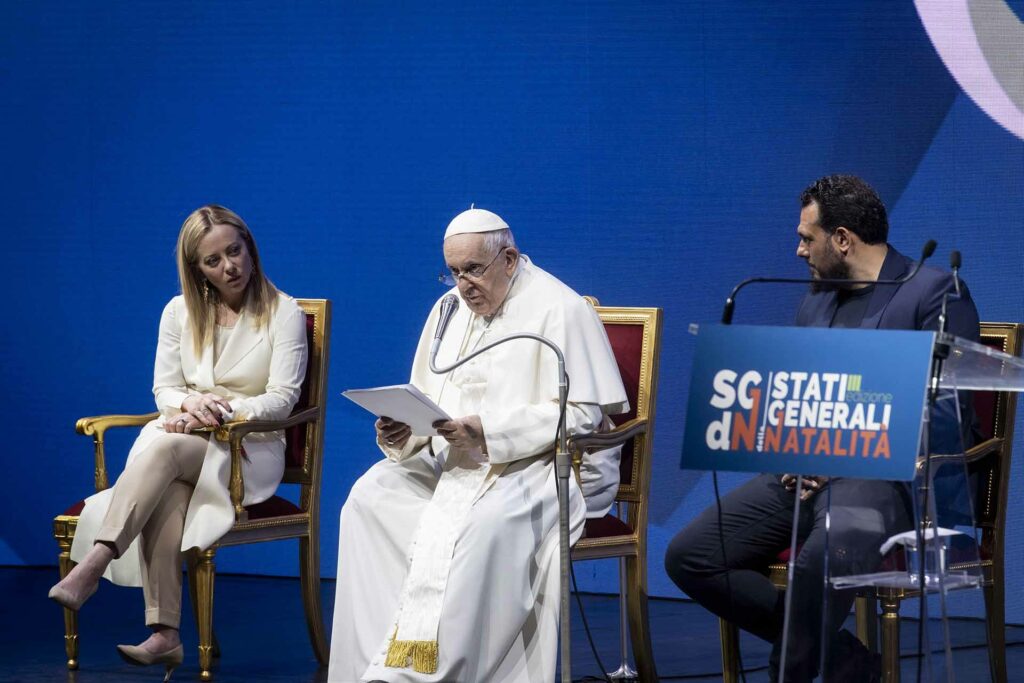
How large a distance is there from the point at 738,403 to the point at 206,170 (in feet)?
14.4

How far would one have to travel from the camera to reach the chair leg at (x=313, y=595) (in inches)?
194

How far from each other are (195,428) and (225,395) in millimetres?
271

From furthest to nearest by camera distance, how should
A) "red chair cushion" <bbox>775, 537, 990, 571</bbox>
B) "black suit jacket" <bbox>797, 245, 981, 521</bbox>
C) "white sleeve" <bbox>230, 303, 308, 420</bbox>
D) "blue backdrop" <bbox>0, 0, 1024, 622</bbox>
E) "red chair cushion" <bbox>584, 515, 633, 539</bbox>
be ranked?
"blue backdrop" <bbox>0, 0, 1024, 622</bbox>
"white sleeve" <bbox>230, 303, 308, 420</bbox>
"red chair cushion" <bbox>584, 515, 633, 539</bbox>
"black suit jacket" <bbox>797, 245, 981, 521</bbox>
"red chair cushion" <bbox>775, 537, 990, 571</bbox>

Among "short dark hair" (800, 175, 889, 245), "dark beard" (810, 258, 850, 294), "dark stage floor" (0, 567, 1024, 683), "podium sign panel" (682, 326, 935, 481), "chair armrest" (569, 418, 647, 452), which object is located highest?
"short dark hair" (800, 175, 889, 245)

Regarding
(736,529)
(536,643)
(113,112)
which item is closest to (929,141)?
(736,529)

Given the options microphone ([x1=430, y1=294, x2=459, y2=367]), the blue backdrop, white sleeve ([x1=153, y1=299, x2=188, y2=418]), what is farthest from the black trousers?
white sleeve ([x1=153, y1=299, x2=188, y2=418])

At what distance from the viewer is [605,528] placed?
4.39 meters

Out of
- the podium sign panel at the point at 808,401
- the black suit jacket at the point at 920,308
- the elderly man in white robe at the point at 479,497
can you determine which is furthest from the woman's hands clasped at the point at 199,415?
the podium sign panel at the point at 808,401

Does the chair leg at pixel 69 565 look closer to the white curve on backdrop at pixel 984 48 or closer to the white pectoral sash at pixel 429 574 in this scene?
the white pectoral sash at pixel 429 574

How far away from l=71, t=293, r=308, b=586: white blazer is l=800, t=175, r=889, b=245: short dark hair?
1934 mm

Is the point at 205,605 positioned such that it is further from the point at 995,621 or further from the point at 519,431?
the point at 995,621

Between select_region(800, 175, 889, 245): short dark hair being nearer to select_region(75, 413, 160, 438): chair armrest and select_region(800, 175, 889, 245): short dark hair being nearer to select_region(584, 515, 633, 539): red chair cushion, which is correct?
select_region(584, 515, 633, 539): red chair cushion

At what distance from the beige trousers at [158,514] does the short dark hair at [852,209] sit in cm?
219

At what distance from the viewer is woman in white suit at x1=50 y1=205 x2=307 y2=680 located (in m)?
4.52
